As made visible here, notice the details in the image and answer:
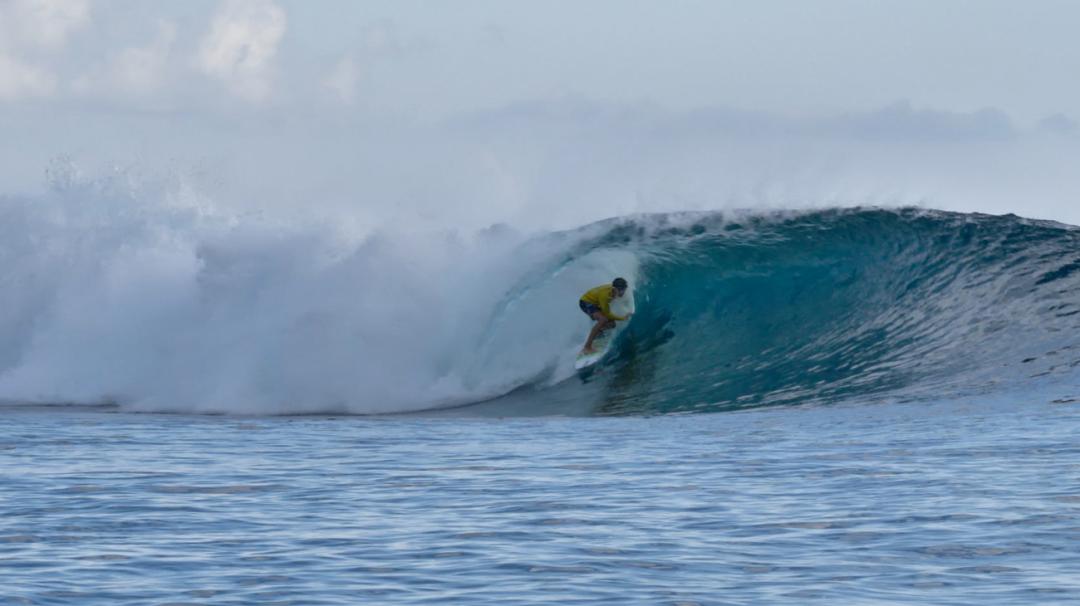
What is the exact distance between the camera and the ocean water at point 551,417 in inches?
294

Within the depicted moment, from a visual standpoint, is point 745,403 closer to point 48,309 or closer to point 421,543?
point 421,543

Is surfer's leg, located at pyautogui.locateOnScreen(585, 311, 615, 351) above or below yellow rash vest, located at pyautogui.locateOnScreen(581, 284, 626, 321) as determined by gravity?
below

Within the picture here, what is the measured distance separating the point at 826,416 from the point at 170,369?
28.3 feet

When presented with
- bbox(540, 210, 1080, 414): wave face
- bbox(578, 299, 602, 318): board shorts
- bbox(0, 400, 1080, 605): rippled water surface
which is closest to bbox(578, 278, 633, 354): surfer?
bbox(578, 299, 602, 318): board shorts

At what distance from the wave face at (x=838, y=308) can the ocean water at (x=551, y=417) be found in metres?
0.05

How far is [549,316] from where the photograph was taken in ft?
64.0

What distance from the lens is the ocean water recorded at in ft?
24.5

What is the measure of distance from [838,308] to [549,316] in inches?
148

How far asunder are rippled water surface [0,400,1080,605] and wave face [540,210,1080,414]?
333cm

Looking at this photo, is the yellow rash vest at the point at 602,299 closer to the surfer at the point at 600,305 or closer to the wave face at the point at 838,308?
the surfer at the point at 600,305

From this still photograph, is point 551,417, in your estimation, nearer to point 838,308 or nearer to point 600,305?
point 600,305

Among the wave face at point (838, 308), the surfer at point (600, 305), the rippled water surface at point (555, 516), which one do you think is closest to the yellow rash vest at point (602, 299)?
the surfer at point (600, 305)

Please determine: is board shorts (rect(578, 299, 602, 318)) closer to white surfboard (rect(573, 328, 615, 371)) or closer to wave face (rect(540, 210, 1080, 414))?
white surfboard (rect(573, 328, 615, 371))

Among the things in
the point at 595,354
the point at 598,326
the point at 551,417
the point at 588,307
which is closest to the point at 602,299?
the point at 588,307
